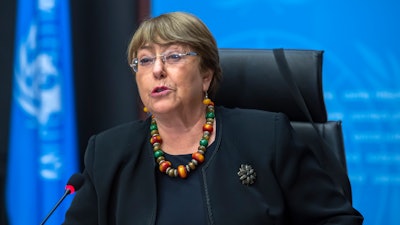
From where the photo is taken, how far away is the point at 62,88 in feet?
8.03

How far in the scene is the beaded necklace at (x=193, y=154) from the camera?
1.27 metres

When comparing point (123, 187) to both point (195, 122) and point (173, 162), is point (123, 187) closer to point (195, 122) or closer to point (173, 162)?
point (173, 162)

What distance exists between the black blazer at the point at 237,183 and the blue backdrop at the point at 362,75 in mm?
992

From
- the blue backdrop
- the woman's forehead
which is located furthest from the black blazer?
the blue backdrop

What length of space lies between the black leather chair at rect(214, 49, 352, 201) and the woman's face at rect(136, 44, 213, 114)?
8.1 inches

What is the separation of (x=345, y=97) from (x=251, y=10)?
1.91 ft

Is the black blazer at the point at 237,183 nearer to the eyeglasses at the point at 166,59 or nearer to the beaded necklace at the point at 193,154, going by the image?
the beaded necklace at the point at 193,154

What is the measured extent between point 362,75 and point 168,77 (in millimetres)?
1238

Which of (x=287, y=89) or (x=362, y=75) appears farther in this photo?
(x=362, y=75)

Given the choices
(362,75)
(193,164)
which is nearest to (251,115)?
(193,164)

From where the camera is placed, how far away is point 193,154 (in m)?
1.29

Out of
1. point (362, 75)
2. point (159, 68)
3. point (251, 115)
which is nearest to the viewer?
→ point (159, 68)

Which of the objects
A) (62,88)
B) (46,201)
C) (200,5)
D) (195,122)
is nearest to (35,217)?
(46,201)

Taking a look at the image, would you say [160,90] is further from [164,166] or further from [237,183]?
[237,183]
